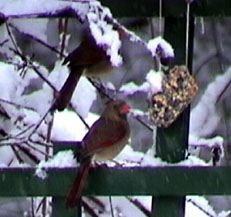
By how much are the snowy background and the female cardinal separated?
82 millimetres

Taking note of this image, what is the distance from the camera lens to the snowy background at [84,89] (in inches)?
190

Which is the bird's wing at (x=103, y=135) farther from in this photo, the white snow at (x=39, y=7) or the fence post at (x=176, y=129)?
the white snow at (x=39, y=7)

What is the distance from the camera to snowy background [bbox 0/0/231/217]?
4828 mm

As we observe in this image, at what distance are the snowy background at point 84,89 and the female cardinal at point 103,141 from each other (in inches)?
3.2

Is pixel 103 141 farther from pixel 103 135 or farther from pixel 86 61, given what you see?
pixel 86 61

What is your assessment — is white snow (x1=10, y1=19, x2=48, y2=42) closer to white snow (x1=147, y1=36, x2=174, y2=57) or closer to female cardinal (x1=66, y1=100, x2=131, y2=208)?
female cardinal (x1=66, y1=100, x2=131, y2=208)

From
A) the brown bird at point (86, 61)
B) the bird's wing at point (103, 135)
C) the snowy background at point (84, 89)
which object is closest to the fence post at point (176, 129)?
the snowy background at point (84, 89)

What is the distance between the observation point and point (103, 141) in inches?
190

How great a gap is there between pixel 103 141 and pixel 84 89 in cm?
93

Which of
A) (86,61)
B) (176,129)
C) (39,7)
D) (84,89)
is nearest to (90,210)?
(84,89)

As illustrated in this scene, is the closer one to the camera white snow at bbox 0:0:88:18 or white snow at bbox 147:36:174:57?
white snow at bbox 147:36:174:57

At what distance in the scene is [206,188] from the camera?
4.62m

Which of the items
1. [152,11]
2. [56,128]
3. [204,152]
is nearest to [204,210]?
[56,128]

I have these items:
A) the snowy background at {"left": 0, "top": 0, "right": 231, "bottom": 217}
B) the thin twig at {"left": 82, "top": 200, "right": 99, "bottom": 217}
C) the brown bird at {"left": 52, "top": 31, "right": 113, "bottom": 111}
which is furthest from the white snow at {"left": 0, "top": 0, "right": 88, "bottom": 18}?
the thin twig at {"left": 82, "top": 200, "right": 99, "bottom": 217}
